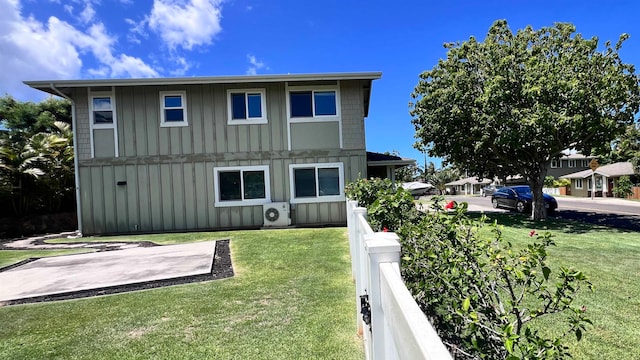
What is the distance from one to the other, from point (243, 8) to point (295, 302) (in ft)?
35.7

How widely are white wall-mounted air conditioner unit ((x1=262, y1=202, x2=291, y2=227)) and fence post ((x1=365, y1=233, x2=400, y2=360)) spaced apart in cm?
955

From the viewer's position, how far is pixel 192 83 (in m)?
10.9

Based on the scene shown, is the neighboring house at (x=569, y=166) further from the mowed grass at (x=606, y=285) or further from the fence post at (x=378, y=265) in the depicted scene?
the fence post at (x=378, y=265)

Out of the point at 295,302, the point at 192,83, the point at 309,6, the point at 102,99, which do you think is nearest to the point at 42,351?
the point at 295,302

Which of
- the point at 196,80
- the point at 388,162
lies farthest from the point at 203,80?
the point at 388,162

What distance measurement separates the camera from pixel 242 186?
11.5 metres

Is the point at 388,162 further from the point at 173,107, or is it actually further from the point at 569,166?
the point at 569,166

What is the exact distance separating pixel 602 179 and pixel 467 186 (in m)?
28.5

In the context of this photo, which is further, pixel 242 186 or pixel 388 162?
pixel 388 162

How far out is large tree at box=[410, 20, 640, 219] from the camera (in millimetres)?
10969

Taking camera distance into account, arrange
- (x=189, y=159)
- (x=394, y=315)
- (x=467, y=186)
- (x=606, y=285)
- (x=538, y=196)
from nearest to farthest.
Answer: (x=394, y=315)
(x=606, y=285)
(x=189, y=159)
(x=538, y=196)
(x=467, y=186)

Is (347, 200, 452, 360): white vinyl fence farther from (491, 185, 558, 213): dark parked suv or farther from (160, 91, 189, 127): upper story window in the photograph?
(491, 185, 558, 213): dark parked suv

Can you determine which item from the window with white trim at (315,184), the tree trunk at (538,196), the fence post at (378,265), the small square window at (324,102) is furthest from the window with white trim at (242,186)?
the tree trunk at (538,196)

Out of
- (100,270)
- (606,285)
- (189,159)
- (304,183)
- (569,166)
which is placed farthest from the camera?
(569,166)
